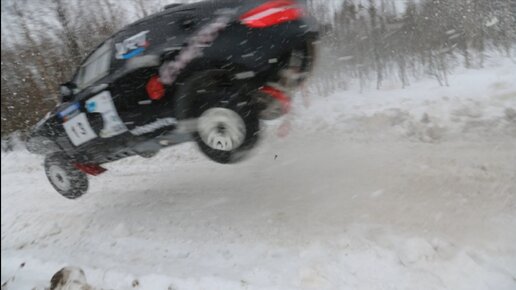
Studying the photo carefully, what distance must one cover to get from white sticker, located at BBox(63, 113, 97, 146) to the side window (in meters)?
0.38

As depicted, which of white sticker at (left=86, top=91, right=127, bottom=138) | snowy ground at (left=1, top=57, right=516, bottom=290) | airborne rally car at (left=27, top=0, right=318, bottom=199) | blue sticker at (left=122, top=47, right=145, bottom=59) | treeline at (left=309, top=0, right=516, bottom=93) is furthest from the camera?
treeline at (left=309, top=0, right=516, bottom=93)

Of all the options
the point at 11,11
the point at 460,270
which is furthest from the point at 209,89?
the point at 11,11

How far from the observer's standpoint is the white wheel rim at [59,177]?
554 cm

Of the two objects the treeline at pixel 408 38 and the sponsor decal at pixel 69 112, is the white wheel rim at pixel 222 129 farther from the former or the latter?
the treeline at pixel 408 38

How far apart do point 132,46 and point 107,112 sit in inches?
31.6

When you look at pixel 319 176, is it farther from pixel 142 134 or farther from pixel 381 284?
pixel 142 134

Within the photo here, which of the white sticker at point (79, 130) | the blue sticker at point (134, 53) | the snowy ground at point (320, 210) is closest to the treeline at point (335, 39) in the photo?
the snowy ground at point (320, 210)

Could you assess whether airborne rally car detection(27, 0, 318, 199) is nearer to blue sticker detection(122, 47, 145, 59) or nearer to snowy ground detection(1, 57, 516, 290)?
blue sticker detection(122, 47, 145, 59)

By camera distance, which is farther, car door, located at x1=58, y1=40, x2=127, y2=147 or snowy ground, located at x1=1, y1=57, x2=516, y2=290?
car door, located at x1=58, y1=40, x2=127, y2=147

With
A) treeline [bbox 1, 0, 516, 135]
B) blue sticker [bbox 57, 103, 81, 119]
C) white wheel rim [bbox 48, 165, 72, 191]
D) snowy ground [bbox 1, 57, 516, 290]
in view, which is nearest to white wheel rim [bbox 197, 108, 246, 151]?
snowy ground [bbox 1, 57, 516, 290]

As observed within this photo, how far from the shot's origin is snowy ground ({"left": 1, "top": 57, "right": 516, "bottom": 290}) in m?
3.08

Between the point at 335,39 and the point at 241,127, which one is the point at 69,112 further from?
the point at 335,39

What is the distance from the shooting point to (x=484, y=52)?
23.1 feet

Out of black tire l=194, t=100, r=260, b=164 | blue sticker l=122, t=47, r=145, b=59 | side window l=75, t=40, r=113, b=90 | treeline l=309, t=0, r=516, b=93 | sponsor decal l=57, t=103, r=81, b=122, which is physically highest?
blue sticker l=122, t=47, r=145, b=59
